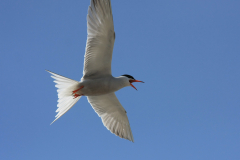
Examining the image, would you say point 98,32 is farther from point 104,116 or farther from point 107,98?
point 104,116

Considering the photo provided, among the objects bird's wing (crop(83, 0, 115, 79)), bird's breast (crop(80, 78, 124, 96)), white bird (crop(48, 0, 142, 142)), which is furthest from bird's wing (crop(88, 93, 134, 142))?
bird's wing (crop(83, 0, 115, 79))

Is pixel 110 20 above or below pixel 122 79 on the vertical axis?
above

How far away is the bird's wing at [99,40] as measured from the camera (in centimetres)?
654

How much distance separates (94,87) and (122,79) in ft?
2.76

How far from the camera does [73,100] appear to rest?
748 centimetres

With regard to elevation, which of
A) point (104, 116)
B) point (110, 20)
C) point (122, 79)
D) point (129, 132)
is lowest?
point (129, 132)

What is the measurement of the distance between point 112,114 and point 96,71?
1773mm

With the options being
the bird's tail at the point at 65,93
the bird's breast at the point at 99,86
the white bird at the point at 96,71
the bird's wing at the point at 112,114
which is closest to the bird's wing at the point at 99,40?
the white bird at the point at 96,71

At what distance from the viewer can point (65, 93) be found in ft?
24.0

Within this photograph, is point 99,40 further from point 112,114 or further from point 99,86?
point 112,114

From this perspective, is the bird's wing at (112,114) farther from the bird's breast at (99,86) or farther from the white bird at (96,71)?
the bird's breast at (99,86)

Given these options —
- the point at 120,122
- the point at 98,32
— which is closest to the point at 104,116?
the point at 120,122

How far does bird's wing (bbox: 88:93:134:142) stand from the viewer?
8.23 meters

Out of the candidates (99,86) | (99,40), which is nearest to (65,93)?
(99,86)
